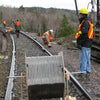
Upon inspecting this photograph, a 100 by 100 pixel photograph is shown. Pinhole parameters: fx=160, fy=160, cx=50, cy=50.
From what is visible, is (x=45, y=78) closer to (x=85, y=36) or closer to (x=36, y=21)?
(x=85, y=36)

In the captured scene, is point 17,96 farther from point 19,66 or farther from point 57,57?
point 19,66

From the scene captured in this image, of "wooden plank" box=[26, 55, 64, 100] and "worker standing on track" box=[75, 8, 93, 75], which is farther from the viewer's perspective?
"worker standing on track" box=[75, 8, 93, 75]

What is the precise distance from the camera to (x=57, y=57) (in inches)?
112

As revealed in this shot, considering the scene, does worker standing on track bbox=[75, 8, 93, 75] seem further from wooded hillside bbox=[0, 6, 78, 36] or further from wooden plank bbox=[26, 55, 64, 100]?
wooded hillside bbox=[0, 6, 78, 36]

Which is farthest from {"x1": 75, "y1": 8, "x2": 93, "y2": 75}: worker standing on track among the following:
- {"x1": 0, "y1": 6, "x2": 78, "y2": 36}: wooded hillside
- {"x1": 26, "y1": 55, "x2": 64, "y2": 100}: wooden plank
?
{"x1": 0, "y1": 6, "x2": 78, "y2": 36}: wooded hillside

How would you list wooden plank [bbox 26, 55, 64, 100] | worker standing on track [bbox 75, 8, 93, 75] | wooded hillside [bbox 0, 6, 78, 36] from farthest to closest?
wooded hillside [bbox 0, 6, 78, 36] < worker standing on track [bbox 75, 8, 93, 75] < wooden plank [bbox 26, 55, 64, 100]

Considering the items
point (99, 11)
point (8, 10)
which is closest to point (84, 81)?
point (99, 11)

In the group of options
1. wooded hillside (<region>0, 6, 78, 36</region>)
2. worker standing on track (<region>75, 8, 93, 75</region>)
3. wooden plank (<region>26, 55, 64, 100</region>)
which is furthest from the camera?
wooded hillside (<region>0, 6, 78, 36</region>)

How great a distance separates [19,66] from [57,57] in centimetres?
298

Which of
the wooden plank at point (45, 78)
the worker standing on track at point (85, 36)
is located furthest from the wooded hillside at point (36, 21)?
the wooden plank at point (45, 78)

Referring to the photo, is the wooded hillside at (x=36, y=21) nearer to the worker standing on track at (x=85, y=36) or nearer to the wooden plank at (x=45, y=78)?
the worker standing on track at (x=85, y=36)

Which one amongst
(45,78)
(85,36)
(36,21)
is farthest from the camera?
(36,21)

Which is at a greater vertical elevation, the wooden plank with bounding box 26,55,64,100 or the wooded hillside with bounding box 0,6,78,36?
the wooded hillside with bounding box 0,6,78,36

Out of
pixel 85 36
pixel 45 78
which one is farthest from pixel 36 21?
pixel 45 78
